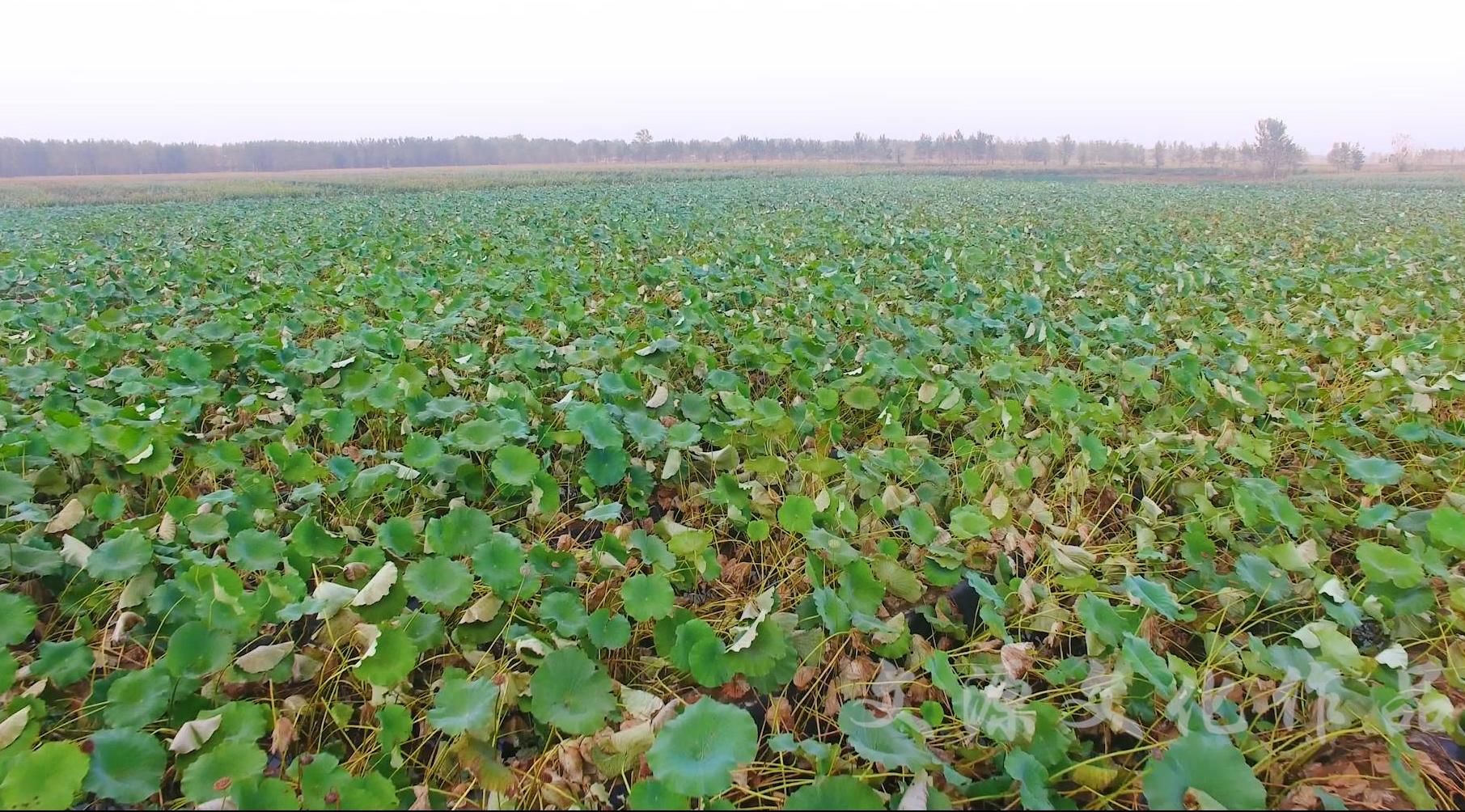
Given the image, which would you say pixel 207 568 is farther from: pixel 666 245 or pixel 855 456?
pixel 666 245

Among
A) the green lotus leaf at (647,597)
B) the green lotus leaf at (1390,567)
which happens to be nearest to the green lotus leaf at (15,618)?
the green lotus leaf at (647,597)

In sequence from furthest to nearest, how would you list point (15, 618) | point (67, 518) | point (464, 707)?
point (67, 518)
point (15, 618)
point (464, 707)

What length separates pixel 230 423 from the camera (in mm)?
3025

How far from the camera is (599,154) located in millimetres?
99250

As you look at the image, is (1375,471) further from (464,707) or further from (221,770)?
(221,770)

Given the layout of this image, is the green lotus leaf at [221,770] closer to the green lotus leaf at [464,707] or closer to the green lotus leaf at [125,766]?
the green lotus leaf at [125,766]

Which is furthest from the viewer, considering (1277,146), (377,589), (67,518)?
(1277,146)

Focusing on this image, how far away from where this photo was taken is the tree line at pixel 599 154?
2758 inches

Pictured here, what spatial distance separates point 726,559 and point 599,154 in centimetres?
10501

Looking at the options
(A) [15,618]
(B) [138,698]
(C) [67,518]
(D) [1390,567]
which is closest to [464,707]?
(B) [138,698]

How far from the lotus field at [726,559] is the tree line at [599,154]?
75315mm

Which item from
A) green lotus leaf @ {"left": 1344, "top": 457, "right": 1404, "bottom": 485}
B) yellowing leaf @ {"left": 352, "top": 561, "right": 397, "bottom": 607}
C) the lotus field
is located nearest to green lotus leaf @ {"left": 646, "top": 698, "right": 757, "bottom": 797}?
the lotus field

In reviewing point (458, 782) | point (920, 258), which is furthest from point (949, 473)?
point (920, 258)

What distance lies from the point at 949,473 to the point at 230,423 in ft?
10.0
